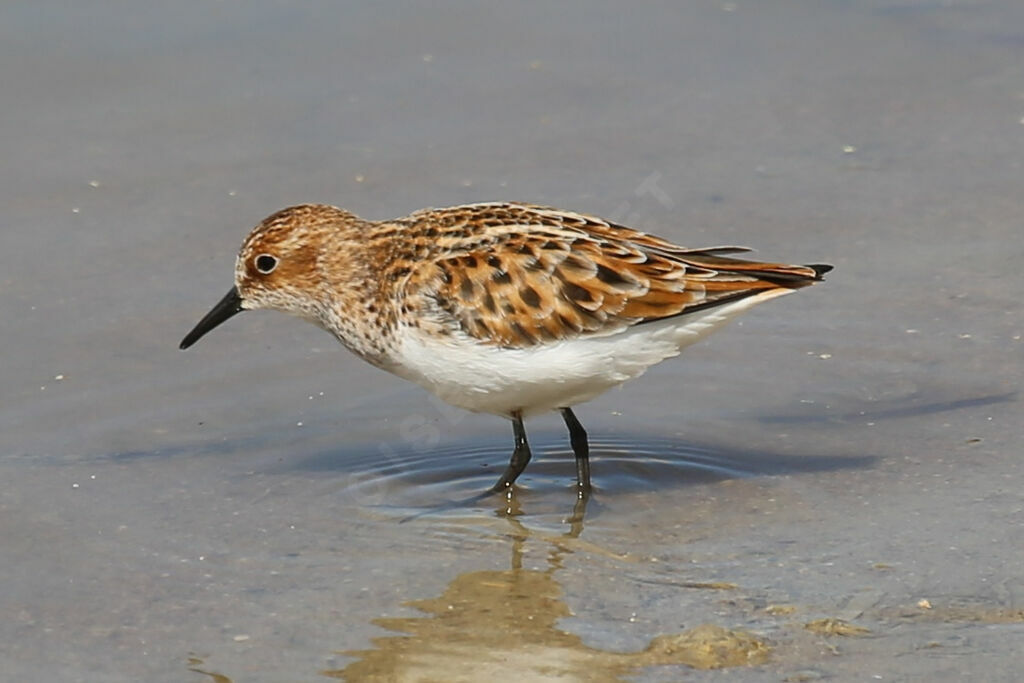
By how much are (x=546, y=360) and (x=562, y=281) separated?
0.37 m

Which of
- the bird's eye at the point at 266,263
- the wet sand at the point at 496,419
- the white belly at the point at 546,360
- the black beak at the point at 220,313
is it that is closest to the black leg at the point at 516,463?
the wet sand at the point at 496,419

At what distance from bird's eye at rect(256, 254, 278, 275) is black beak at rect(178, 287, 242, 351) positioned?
0.21 meters

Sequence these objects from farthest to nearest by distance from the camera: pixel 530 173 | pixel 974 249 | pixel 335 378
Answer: pixel 530 173 < pixel 974 249 < pixel 335 378

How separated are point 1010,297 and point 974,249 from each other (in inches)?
24.6

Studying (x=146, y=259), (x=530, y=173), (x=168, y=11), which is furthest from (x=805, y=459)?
(x=168, y=11)

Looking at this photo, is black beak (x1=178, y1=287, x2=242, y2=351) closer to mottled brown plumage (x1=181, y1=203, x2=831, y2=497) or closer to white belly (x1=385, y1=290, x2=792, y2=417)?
mottled brown plumage (x1=181, y1=203, x2=831, y2=497)

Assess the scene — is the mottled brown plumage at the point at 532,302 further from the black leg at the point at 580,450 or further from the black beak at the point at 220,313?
the black beak at the point at 220,313

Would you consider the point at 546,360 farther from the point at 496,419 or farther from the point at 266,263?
the point at 496,419

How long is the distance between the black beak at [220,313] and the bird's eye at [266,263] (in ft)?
0.68

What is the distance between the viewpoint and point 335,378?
9414 millimetres

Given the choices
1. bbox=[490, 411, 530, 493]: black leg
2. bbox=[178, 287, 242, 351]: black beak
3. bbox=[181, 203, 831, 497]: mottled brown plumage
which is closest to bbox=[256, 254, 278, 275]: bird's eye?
bbox=[178, 287, 242, 351]: black beak

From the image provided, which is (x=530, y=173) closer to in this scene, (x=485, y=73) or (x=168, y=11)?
(x=485, y=73)

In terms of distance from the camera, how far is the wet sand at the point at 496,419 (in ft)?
22.2

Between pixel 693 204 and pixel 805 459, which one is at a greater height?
pixel 693 204
